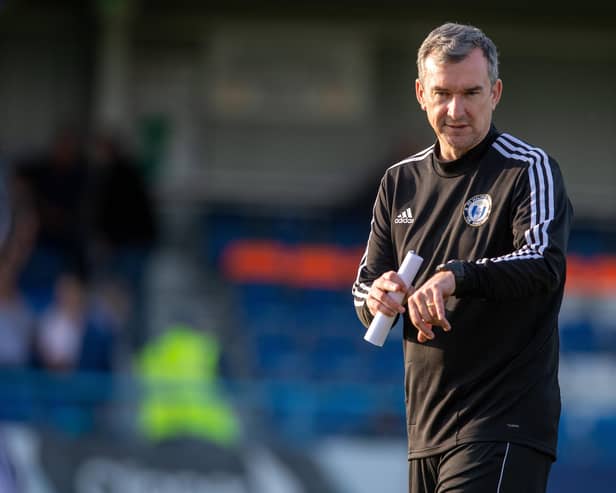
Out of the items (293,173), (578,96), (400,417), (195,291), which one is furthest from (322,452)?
(578,96)

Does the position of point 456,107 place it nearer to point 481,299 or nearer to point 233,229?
point 481,299

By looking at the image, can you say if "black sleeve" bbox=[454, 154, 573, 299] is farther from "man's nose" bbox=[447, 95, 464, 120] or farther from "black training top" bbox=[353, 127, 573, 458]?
"man's nose" bbox=[447, 95, 464, 120]

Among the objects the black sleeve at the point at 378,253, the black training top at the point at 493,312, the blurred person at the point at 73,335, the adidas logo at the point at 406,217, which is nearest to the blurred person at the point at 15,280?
the blurred person at the point at 73,335

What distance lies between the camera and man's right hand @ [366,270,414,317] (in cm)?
388

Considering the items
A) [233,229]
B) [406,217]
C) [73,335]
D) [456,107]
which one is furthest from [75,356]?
[456,107]

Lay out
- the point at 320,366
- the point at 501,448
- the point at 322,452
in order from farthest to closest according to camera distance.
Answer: the point at 320,366, the point at 322,452, the point at 501,448

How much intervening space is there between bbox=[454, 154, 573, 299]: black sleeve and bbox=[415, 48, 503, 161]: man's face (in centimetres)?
21

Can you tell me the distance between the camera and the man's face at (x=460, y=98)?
3916 mm

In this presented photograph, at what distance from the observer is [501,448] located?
12.9 feet

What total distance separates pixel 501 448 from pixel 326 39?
1292cm

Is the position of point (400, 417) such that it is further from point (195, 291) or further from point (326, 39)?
point (326, 39)

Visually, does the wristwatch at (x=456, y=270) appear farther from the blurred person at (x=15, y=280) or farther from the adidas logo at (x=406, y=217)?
the blurred person at (x=15, y=280)

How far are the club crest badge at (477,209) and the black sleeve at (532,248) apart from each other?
3.1 inches

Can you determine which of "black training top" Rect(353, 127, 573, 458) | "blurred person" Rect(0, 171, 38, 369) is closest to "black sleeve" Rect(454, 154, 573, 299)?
"black training top" Rect(353, 127, 573, 458)
